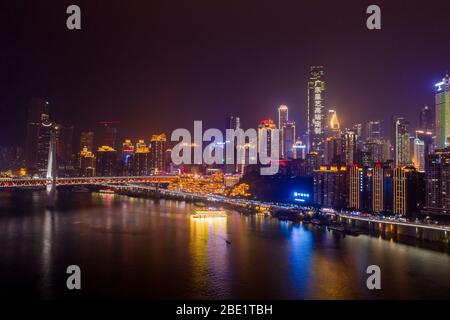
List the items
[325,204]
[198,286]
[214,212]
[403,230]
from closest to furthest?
[198,286] → [403,230] → [214,212] → [325,204]

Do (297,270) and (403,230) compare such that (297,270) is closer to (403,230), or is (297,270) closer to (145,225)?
(403,230)

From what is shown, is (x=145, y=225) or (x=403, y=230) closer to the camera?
(x=403, y=230)

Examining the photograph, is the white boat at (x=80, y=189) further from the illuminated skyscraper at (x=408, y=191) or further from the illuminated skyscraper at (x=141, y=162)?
the illuminated skyscraper at (x=408, y=191)

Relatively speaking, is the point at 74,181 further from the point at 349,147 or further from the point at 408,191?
the point at 408,191
